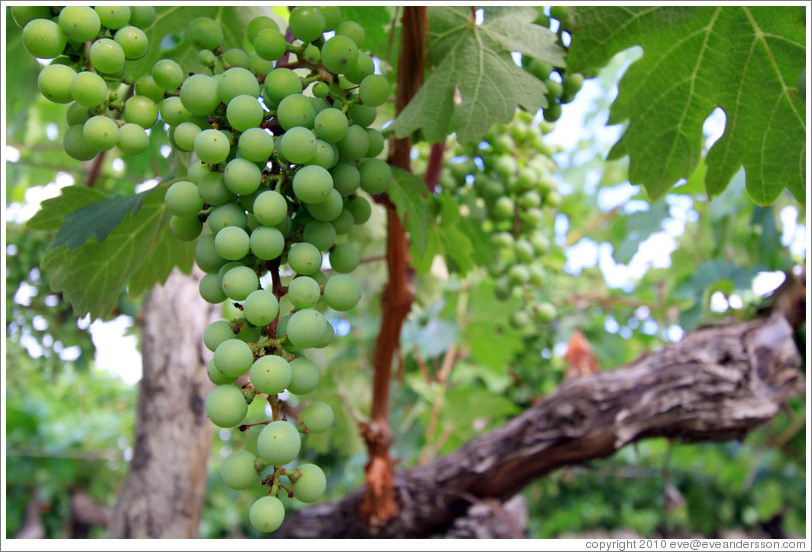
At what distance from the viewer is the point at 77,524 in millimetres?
4309

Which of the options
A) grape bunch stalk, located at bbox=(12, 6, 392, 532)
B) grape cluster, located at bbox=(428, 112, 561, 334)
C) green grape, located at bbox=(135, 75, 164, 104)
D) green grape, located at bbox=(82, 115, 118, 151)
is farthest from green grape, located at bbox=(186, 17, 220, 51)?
grape cluster, located at bbox=(428, 112, 561, 334)

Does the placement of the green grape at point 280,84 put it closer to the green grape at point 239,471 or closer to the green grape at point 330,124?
the green grape at point 330,124

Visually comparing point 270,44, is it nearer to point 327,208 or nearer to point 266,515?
point 327,208

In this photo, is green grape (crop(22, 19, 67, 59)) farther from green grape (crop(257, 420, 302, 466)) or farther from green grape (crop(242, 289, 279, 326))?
green grape (crop(257, 420, 302, 466))

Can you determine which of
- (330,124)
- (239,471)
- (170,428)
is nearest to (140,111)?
(330,124)

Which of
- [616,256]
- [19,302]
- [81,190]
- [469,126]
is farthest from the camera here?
[616,256]

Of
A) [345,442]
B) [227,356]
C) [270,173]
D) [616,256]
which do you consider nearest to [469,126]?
[270,173]

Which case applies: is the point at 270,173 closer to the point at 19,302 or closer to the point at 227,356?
the point at 227,356

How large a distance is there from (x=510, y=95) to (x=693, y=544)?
1046 millimetres

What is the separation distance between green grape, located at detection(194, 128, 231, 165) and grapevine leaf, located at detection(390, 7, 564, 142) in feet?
1.18

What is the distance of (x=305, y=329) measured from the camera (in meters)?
0.69

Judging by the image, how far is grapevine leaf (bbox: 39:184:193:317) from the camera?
3.81 feet

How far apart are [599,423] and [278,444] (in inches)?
53.9

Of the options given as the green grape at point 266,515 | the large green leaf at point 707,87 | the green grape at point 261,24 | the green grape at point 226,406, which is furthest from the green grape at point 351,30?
the green grape at point 266,515
